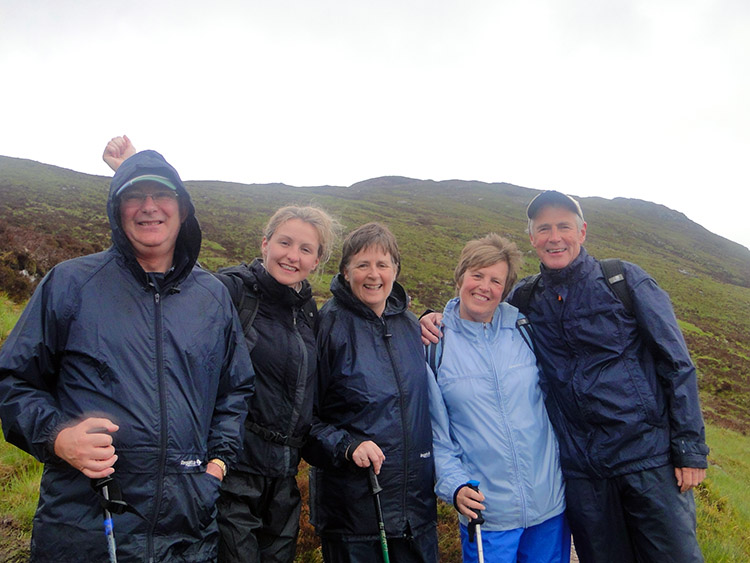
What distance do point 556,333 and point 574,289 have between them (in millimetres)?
396

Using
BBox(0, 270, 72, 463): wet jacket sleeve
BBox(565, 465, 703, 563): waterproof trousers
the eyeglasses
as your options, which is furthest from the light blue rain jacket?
BBox(0, 270, 72, 463): wet jacket sleeve

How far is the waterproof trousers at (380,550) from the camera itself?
337 centimetres

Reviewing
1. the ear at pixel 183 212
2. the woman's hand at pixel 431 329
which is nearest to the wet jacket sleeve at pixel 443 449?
the woman's hand at pixel 431 329

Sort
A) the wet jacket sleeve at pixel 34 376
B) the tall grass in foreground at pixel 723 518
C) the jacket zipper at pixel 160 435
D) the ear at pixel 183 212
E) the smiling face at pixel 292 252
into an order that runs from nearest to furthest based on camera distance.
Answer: the wet jacket sleeve at pixel 34 376
the jacket zipper at pixel 160 435
the ear at pixel 183 212
the smiling face at pixel 292 252
the tall grass in foreground at pixel 723 518

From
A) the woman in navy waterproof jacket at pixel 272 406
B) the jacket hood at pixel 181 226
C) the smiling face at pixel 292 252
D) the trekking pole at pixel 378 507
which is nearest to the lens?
the jacket hood at pixel 181 226

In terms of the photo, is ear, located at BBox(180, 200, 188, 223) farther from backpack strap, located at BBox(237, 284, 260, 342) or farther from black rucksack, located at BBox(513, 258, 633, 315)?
black rucksack, located at BBox(513, 258, 633, 315)

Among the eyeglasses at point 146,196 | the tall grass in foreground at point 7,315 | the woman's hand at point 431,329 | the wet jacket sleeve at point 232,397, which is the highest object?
the eyeglasses at point 146,196

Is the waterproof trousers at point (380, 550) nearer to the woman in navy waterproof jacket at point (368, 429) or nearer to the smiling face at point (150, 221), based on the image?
the woman in navy waterproof jacket at point (368, 429)

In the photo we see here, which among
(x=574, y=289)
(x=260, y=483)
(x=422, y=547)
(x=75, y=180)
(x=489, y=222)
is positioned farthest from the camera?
(x=489, y=222)

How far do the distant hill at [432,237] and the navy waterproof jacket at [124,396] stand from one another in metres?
2.57

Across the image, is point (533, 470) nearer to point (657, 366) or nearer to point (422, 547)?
point (422, 547)

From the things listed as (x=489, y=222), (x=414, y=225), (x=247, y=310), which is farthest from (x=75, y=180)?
(x=247, y=310)

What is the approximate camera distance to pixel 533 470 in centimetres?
347

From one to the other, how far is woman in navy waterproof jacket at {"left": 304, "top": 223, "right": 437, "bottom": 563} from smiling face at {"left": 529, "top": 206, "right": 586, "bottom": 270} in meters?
1.41
